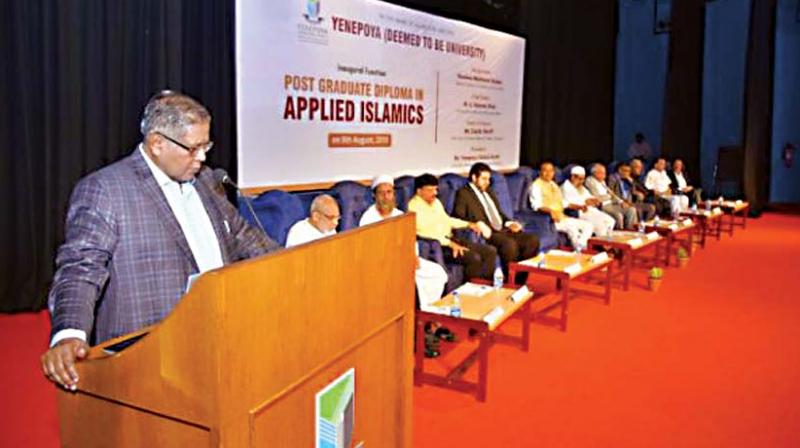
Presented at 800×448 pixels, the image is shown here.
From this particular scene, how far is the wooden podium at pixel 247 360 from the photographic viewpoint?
3.36 ft

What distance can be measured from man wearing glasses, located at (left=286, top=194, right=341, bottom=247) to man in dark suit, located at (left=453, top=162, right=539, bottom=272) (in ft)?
6.65

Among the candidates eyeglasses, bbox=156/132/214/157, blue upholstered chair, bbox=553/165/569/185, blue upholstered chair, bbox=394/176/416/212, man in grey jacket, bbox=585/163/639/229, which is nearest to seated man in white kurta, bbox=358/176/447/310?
blue upholstered chair, bbox=394/176/416/212

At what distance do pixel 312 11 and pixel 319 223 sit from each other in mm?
2151

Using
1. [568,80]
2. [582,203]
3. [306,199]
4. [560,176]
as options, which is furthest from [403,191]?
[568,80]

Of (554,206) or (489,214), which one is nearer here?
(489,214)

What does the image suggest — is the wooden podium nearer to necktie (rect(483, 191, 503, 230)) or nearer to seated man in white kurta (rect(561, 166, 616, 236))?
necktie (rect(483, 191, 503, 230))

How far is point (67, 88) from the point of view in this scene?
424 cm

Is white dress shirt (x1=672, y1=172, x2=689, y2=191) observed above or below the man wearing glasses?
above

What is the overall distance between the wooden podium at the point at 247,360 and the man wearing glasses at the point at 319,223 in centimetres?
195

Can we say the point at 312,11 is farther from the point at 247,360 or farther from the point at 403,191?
the point at 247,360

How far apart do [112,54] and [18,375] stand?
2079 mm

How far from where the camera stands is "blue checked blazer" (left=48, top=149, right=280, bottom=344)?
141 centimetres

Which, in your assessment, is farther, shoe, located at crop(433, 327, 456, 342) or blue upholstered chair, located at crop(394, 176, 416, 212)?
blue upholstered chair, located at crop(394, 176, 416, 212)

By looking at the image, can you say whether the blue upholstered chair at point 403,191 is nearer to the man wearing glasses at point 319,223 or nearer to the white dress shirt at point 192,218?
the man wearing glasses at point 319,223
